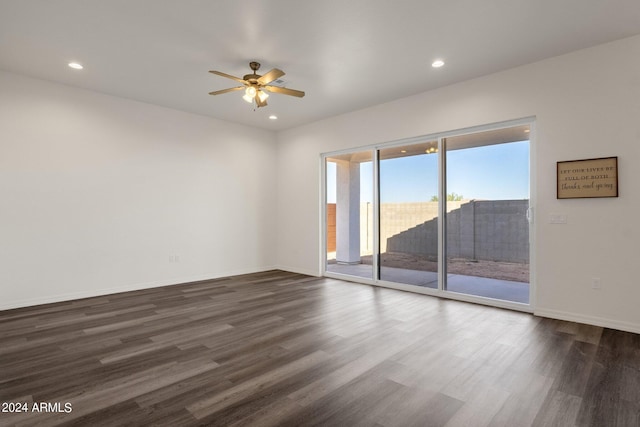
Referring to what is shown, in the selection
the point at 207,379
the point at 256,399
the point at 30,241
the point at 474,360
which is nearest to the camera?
the point at 256,399

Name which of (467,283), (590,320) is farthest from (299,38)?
(590,320)

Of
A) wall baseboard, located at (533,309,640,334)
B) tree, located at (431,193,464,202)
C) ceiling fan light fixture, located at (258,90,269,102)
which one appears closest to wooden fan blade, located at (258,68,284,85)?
ceiling fan light fixture, located at (258,90,269,102)

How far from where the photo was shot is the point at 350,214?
6039mm

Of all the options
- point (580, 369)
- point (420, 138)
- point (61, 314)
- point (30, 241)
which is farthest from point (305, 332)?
point (30, 241)

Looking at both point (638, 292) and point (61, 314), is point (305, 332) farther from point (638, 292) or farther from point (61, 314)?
point (638, 292)

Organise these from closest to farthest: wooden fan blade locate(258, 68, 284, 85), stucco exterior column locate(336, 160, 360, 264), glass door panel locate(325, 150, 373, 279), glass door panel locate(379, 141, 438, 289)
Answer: wooden fan blade locate(258, 68, 284, 85), glass door panel locate(379, 141, 438, 289), glass door panel locate(325, 150, 373, 279), stucco exterior column locate(336, 160, 360, 264)

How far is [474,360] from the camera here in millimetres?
2625

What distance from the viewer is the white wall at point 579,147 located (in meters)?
3.26

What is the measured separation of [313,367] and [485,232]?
299 cm

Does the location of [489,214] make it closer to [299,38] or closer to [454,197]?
[454,197]

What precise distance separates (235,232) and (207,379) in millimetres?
4189

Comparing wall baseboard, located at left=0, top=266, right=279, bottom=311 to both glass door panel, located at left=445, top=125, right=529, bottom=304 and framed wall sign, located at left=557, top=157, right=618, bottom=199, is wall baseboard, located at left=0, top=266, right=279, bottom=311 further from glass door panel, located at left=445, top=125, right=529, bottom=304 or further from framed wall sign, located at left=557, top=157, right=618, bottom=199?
framed wall sign, located at left=557, top=157, right=618, bottom=199

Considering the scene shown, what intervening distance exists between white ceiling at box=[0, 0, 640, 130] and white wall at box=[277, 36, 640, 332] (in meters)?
0.22

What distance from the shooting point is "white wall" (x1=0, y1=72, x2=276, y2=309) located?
4.16 m
